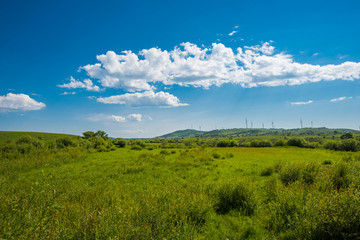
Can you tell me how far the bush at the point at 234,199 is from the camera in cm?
908

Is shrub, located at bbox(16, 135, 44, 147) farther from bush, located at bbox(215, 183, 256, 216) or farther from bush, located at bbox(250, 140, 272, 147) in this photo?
bush, located at bbox(250, 140, 272, 147)

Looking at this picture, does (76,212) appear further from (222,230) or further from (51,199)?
(222,230)

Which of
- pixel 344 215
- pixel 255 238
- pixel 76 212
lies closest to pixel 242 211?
pixel 255 238

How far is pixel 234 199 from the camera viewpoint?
9.81m

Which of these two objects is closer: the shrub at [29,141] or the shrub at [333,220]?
the shrub at [333,220]

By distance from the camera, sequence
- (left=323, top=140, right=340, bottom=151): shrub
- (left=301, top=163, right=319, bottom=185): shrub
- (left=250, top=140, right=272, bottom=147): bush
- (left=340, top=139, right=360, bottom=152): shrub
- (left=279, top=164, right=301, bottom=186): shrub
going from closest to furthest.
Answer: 1. (left=301, top=163, right=319, bottom=185): shrub
2. (left=279, top=164, right=301, bottom=186): shrub
3. (left=340, top=139, right=360, bottom=152): shrub
4. (left=323, top=140, right=340, bottom=151): shrub
5. (left=250, top=140, right=272, bottom=147): bush

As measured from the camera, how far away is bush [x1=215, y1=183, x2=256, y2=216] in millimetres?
9078

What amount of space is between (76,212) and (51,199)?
2.17 meters

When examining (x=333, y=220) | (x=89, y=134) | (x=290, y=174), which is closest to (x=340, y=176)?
(x=290, y=174)

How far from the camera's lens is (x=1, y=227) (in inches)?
164

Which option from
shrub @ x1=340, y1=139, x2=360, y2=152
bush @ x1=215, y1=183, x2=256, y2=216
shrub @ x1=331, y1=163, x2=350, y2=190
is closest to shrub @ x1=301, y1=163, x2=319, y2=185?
shrub @ x1=331, y1=163, x2=350, y2=190

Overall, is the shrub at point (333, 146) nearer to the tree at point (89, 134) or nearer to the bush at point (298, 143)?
the bush at point (298, 143)

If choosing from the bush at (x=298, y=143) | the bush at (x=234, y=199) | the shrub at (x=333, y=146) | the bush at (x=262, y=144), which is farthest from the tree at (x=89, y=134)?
the shrub at (x=333, y=146)

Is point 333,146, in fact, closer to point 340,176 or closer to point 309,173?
point 340,176
